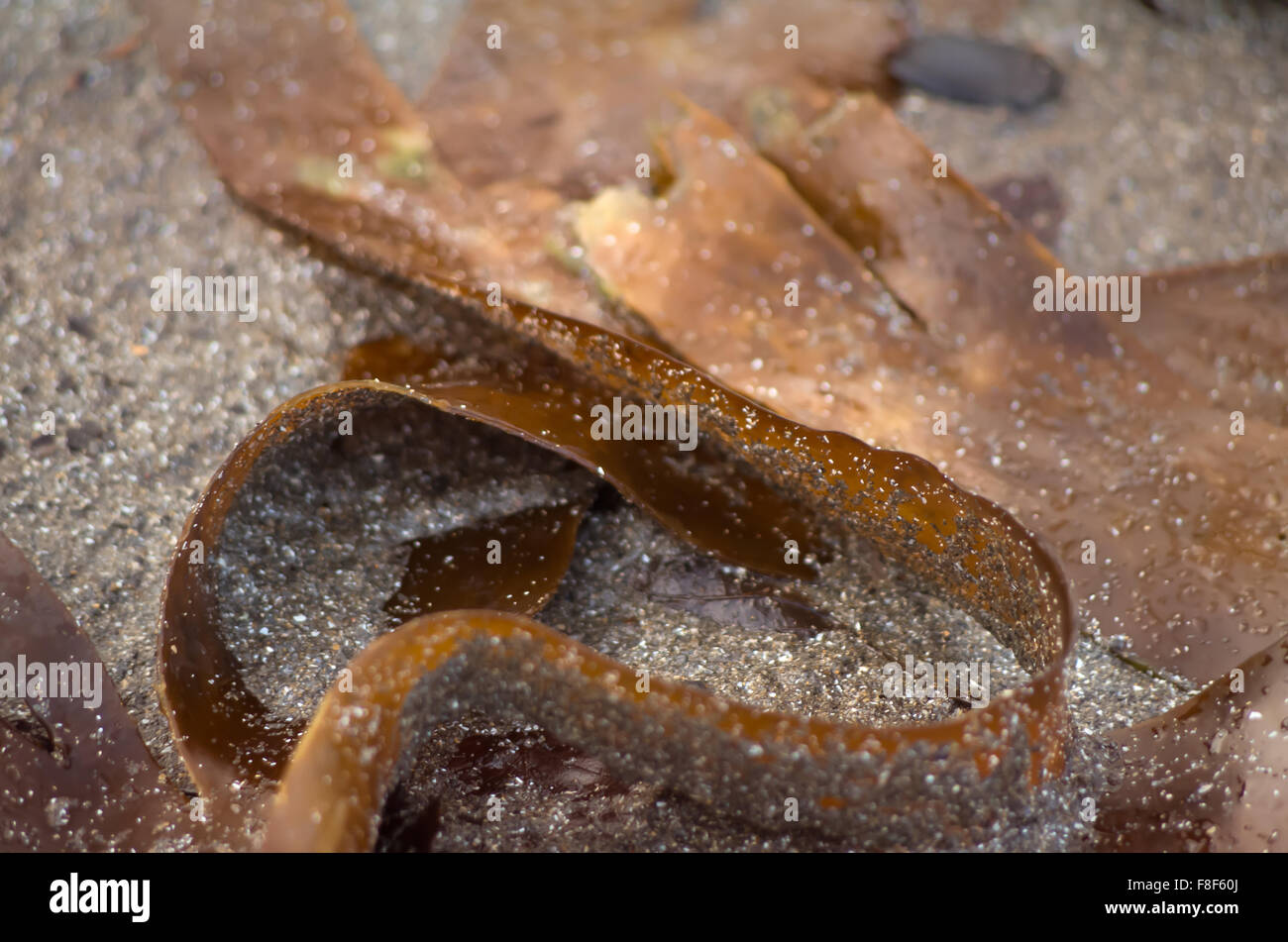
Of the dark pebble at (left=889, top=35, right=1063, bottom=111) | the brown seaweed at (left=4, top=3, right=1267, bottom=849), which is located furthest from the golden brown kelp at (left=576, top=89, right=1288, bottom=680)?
the dark pebble at (left=889, top=35, right=1063, bottom=111)

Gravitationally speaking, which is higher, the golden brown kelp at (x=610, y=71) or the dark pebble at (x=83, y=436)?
the golden brown kelp at (x=610, y=71)

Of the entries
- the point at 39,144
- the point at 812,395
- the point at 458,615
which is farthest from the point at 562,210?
the point at 39,144

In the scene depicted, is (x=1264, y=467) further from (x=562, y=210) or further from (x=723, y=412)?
(x=562, y=210)

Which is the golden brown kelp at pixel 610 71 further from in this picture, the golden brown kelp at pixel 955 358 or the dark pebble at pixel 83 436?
the dark pebble at pixel 83 436

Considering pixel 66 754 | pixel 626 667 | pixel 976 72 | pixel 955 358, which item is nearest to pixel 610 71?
pixel 976 72

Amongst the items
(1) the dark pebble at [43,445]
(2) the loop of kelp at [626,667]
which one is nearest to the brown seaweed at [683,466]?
(2) the loop of kelp at [626,667]

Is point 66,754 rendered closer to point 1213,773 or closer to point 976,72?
point 1213,773
